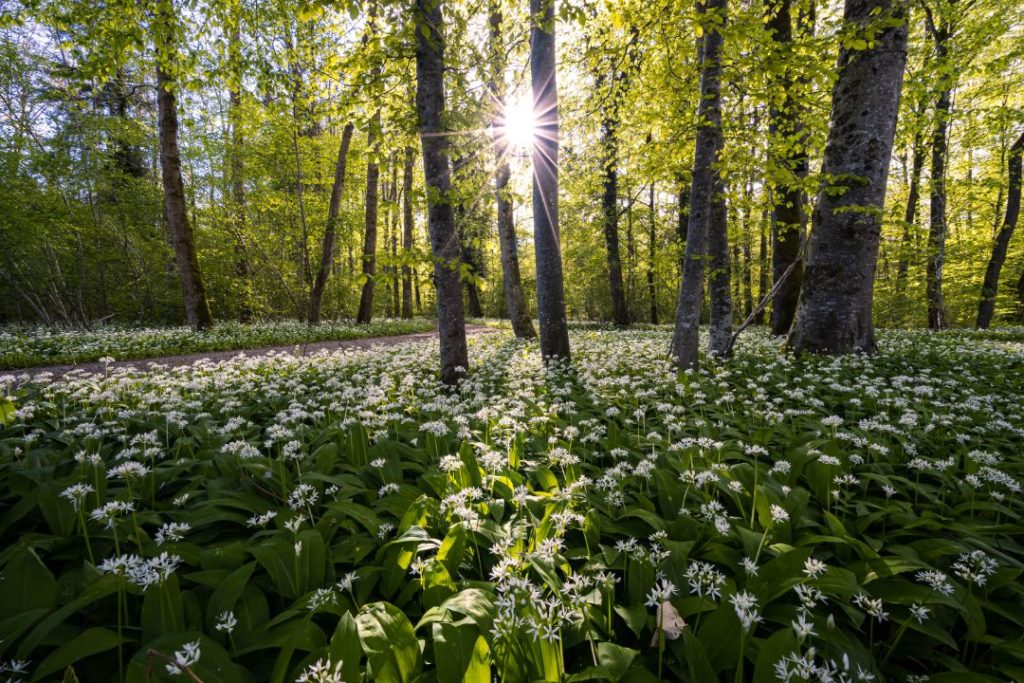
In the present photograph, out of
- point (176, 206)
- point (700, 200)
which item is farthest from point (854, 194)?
point (176, 206)

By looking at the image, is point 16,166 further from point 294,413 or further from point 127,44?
point 294,413

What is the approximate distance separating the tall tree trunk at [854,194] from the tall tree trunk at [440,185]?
594 cm

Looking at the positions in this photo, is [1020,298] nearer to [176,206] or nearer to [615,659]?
[615,659]

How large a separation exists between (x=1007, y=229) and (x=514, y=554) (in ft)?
77.2

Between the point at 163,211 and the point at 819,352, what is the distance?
87.9ft

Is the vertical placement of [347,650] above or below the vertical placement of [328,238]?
below

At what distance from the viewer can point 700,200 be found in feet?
22.9

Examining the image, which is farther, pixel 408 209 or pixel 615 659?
A: pixel 408 209

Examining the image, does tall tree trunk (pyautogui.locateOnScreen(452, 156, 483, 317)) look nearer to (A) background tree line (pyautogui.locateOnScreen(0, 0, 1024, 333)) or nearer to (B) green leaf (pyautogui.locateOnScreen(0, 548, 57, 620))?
(A) background tree line (pyautogui.locateOnScreen(0, 0, 1024, 333))

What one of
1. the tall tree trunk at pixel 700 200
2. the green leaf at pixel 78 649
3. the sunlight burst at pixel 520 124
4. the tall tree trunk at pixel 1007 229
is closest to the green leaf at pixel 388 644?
the green leaf at pixel 78 649

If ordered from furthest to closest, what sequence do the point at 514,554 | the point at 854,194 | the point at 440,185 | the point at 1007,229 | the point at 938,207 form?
the point at 938,207 < the point at 1007,229 < the point at 854,194 < the point at 440,185 < the point at 514,554

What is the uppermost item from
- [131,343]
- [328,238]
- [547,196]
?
[328,238]

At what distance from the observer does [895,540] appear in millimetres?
2471

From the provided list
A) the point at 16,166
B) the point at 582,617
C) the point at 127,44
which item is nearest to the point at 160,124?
the point at 127,44
